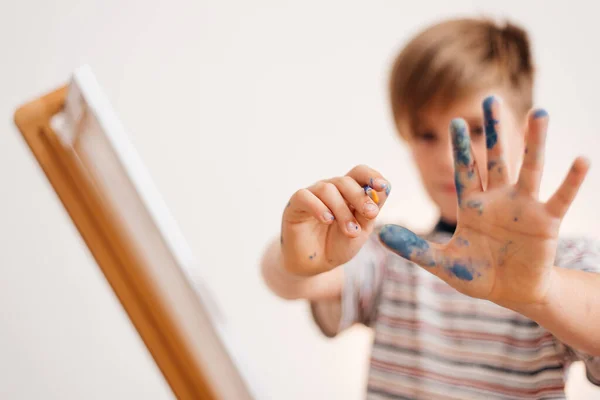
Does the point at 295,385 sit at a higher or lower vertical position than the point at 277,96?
lower

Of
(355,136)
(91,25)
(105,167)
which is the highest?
(91,25)

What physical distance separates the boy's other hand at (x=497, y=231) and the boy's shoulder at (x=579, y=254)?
127 millimetres

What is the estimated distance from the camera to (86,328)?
2.45ft

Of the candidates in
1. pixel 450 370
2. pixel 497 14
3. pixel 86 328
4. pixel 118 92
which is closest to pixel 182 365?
pixel 450 370

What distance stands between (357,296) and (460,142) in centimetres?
30

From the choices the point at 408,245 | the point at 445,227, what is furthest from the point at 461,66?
the point at 408,245

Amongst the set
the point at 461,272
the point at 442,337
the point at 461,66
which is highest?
the point at 461,66

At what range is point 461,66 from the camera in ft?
1.72

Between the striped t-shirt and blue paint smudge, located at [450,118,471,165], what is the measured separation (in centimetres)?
19

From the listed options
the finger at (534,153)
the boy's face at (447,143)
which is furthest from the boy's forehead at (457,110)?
the finger at (534,153)

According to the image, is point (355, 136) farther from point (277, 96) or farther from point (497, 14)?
point (497, 14)

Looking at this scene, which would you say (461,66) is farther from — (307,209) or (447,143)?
(307,209)

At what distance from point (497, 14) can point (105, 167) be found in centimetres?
75

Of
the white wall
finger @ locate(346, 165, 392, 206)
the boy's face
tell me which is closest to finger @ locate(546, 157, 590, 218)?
finger @ locate(346, 165, 392, 206)
